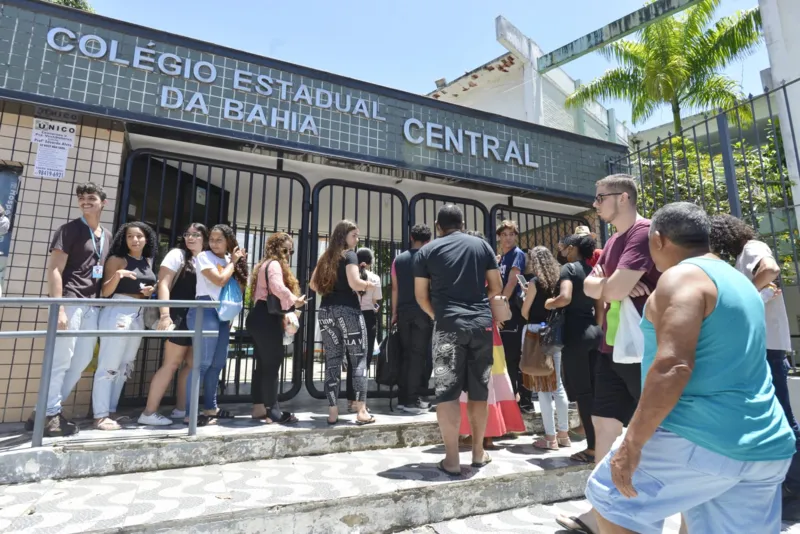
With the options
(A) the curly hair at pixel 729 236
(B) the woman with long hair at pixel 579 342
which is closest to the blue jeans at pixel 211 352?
(B) the woman with long hair at pixel 579 342

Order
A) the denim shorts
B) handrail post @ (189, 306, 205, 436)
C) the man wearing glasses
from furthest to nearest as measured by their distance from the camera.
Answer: handrail post @ (189, 306, 205, 436) < the man wearing glasses < the denim shorts

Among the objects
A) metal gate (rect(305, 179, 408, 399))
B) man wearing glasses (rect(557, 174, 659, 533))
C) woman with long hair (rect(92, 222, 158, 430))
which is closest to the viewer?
man wearing glasses (rect(557, 174, 659, 533))

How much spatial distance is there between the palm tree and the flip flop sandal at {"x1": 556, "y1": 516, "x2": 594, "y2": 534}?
1332 cm

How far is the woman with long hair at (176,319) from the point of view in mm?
3562

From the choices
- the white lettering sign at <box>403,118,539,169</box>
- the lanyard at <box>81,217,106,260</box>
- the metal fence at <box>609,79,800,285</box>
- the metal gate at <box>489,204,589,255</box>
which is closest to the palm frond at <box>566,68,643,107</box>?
the metal fence at <box>609,79,800,285</box>

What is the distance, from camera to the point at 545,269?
12.2 feet

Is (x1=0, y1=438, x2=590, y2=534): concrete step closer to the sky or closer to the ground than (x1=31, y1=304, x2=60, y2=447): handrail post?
closer to the ground

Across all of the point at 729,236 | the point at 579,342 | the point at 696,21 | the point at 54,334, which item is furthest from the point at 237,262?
the point at 696,21

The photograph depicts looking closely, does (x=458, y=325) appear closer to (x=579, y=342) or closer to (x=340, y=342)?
(x=579, y=342)

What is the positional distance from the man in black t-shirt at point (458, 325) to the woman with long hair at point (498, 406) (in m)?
0.43

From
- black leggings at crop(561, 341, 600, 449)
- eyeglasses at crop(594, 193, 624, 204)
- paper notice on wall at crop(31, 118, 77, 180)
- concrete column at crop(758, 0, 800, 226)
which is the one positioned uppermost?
concrete column at crop(758, 0, 800, 226)

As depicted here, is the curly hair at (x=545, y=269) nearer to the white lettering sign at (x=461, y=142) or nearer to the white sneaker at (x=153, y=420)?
the white lettering sign at (x=461, y=142)

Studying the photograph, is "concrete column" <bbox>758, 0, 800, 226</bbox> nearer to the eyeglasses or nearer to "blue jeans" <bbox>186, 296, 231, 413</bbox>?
the eyeglasses

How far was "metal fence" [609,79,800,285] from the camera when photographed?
13.3 ft
